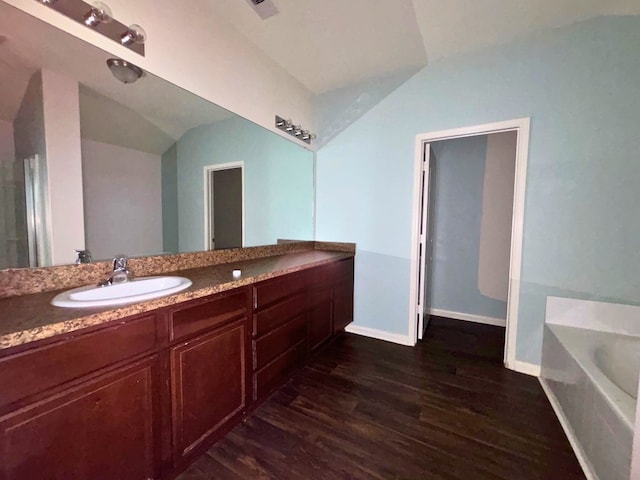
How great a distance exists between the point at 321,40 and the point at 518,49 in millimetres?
1476

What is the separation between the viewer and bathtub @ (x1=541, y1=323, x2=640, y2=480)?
108 centimetres

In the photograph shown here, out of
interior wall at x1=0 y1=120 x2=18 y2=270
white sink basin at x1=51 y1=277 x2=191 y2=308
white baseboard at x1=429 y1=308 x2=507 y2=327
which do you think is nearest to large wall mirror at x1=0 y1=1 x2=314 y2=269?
interior wall at x1=0 y1=120 x2=18 y2=270

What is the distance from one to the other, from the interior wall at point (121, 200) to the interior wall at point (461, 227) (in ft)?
8.95

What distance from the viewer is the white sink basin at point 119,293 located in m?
0.96

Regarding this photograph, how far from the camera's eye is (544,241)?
1996mm

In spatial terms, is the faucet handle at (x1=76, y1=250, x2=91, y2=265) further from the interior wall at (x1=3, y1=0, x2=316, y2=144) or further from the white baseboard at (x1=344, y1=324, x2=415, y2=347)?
the white baseboard at (x1=344, y1=324, x2=415, y2=347)

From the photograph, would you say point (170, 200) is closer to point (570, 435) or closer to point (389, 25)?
point (389, 25)

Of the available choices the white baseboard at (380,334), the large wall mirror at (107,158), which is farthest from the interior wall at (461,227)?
the large wall mirror at (107,158)

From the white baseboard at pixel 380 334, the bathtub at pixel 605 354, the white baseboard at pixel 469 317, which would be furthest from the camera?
the white baseboard at pixel 469 317

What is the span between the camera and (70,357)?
838mm

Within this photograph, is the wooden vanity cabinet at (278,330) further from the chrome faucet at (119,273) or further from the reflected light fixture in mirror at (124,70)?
the reflected light fixture in mirror at (124,70)

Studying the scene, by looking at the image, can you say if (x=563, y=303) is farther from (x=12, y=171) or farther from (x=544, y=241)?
(x=12, y=171)

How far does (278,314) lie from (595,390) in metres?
1.65

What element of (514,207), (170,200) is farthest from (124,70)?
(514,207)
